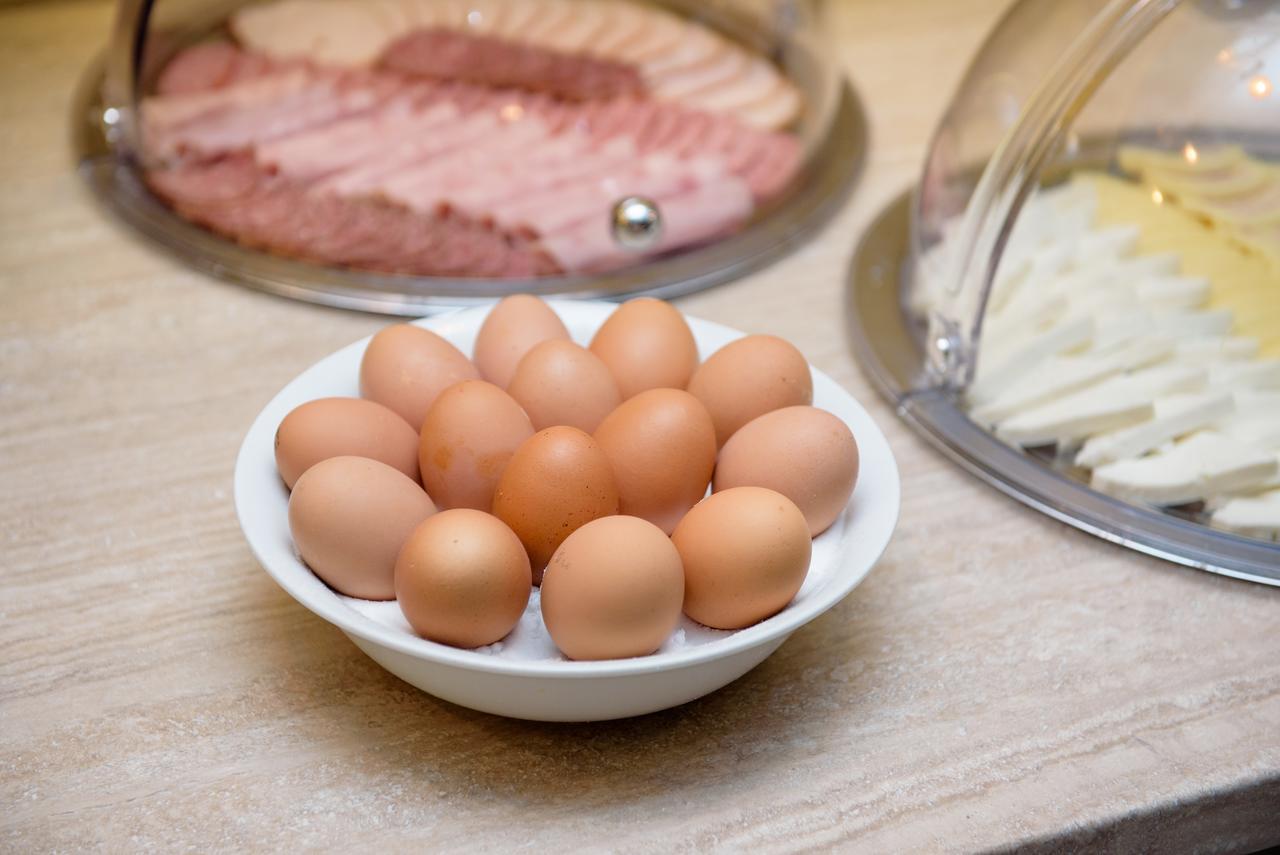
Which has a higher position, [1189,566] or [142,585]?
[1189,566]

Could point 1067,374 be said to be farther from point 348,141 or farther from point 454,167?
point 348,141

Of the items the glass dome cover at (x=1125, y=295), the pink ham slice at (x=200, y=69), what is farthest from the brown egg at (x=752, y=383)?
the pink ham slice at (x=200, y=69)

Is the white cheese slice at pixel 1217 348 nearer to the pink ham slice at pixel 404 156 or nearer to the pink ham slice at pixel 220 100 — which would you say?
the pink ham slice at pixel 404 156

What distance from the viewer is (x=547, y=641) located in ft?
1.97

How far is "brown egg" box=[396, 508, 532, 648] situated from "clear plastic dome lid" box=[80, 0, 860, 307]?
467mm

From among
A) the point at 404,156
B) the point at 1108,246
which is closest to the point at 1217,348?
the point at 1108,246

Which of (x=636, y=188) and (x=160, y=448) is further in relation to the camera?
(x=636, y=188)

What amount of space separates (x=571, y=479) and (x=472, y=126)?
644 millimetres

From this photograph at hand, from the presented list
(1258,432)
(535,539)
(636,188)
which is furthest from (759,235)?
(535,539)

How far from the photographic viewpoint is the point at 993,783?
2.05 feet

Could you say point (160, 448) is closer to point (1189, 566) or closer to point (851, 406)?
point (851, 406)

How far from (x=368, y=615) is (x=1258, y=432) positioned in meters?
0.57

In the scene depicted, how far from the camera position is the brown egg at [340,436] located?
63cm

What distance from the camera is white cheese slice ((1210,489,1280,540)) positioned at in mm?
768
